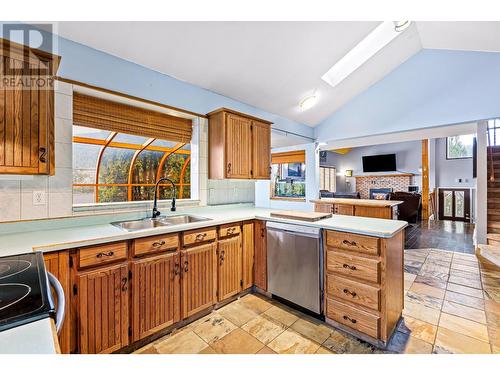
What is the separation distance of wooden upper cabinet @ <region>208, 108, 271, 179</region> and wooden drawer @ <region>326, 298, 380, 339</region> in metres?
1.59

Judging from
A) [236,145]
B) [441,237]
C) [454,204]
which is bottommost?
[441,237]

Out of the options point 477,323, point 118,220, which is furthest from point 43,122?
point 477,323

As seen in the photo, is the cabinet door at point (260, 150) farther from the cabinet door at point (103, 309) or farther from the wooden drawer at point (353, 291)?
the cabinet door at point (103, 309)

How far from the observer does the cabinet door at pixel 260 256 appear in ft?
7.97

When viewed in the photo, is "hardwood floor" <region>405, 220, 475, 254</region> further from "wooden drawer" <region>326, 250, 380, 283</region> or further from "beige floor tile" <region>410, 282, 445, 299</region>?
"wooden drawer" <region>326, 250, 380, 283</region>

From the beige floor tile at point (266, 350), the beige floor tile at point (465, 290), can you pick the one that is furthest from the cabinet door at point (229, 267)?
the beige floor tile at point (465, 290)

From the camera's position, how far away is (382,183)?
10.4 meters

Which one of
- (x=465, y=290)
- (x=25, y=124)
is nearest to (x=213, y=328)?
(x=25, y=124)

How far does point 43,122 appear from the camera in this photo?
147cm

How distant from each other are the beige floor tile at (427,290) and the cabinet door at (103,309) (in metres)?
2.94

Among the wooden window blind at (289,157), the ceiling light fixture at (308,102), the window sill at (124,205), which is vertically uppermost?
the ceiling light fixture at (308,102)

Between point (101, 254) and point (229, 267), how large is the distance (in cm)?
114

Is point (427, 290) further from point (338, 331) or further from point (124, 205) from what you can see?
point (124, 205)
